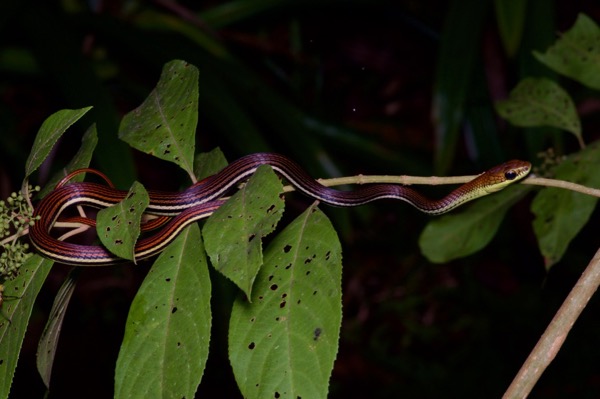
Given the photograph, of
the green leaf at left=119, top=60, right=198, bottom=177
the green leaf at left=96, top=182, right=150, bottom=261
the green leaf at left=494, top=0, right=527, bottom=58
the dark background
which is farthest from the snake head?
the green leaf at left=494, top=0, right=527, bottom=58

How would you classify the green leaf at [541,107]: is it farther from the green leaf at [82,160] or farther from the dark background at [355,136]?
the dark background at [355,136]

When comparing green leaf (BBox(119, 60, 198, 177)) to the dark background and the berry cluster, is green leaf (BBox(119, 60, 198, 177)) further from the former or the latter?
the dark background

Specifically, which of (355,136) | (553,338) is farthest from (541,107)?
(355,136)

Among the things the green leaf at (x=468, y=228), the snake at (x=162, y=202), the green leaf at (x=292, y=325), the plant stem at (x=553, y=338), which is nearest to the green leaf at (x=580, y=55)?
the green leaf at (x=468, y=228)

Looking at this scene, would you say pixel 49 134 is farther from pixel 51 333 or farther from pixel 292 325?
pixel 292 325

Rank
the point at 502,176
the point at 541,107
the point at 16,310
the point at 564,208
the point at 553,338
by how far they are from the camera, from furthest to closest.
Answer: the point at 541,107 → the point at 502,176 → the point at 564,208 → the point at 16,310 → the point at 553,338

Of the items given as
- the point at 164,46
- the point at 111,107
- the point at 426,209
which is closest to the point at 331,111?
the point at 164,46
